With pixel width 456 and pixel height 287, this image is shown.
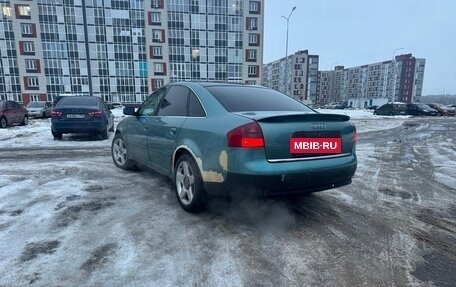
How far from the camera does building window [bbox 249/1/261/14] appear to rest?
54.7 m

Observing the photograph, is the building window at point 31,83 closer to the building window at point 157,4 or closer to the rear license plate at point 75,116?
the building window at point 157,4

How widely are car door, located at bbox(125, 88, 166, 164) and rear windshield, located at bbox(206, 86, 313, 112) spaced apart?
122cm

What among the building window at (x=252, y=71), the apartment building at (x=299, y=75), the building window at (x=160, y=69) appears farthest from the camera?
the apartment building at (x=299, y=75)

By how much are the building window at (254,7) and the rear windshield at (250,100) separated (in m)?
56.0

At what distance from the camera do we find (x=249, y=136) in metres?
2.91

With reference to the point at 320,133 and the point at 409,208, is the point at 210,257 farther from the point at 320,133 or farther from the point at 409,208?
the point at 409,208

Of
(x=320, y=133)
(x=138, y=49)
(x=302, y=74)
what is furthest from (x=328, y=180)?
(x=302, y=74)

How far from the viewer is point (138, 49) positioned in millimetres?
53250

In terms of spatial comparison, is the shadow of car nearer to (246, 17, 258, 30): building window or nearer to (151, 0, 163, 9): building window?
(151, 0, 163, 9): building window

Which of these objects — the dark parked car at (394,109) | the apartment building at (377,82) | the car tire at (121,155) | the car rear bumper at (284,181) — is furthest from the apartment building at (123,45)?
the apartment building at (377,82)

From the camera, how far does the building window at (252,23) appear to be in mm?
55125

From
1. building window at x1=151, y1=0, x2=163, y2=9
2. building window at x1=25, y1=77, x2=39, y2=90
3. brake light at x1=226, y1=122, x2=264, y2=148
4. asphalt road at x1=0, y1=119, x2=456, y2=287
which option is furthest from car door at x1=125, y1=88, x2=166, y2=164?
building window at x1=25, y1=77, x2=39, y2=90

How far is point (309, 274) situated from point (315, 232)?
2.61ft

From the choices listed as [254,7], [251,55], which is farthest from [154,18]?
[251,55]
